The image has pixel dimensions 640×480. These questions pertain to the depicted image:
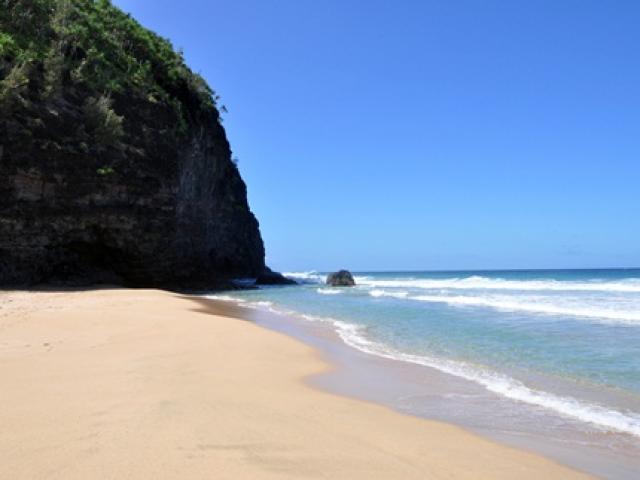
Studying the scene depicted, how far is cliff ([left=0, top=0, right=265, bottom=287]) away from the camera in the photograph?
72.4 feet

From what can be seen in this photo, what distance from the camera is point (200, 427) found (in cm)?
439

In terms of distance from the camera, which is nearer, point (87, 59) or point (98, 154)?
point (98, 154)

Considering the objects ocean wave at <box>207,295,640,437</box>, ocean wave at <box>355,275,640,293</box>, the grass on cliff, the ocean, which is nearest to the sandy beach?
the ocean

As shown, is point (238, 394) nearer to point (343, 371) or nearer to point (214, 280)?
point (343, 371)

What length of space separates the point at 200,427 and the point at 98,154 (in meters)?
23.5

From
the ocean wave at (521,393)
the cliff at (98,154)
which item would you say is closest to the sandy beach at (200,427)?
the ocean wave at (521,393)

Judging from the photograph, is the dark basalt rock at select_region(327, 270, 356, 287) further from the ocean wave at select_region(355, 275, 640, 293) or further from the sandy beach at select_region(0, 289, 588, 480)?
the sandy beach at select_region(0, 289, 588, 480)

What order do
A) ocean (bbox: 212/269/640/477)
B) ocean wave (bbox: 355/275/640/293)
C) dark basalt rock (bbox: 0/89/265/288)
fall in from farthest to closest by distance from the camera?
ocean wave (bbox: 355/275/640/293)
dark basalt rock (bbox: 0/89/265/288)
ocean (bbox: 212/269/640/477)

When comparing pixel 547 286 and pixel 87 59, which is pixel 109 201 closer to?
pixel 87 59

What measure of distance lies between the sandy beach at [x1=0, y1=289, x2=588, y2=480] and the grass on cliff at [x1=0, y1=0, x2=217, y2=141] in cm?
1942

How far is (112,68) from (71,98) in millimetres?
4490

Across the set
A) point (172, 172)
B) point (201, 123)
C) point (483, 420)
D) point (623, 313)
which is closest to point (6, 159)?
point (172, 172)

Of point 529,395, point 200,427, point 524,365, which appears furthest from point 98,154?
point 529,395

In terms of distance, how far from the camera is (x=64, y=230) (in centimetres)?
2359
